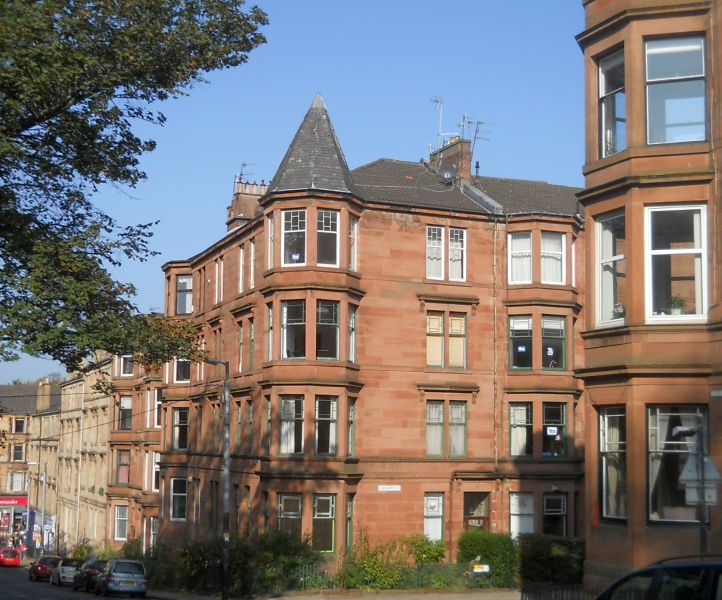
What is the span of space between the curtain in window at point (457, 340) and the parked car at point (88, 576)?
717 inches

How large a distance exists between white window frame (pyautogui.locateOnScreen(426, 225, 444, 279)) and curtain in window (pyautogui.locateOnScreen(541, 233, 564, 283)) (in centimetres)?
409

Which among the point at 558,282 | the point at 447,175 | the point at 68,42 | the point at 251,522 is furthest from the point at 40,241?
the point at 447,175

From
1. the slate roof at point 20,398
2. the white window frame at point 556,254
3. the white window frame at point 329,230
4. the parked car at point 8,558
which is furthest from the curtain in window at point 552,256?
the slate roof at point 20,398

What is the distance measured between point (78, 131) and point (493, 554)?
993 inches

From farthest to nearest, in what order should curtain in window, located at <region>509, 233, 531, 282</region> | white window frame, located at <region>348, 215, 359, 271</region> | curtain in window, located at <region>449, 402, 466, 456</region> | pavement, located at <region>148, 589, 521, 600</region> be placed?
1. curtain in window, located at <region>509, 233, 531, 282</region>
2. curtain in window, located at <region>449, 402, 466, 456</region>
3. white window frame, located at <region>348, 215, 359, 271</region>
4. pavement, located at <region>148, 589, 521, 600</region>

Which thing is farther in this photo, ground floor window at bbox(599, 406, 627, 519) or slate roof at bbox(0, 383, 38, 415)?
slate roof at bbox(0, 383, 38, 415)

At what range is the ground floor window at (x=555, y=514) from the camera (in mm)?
40469

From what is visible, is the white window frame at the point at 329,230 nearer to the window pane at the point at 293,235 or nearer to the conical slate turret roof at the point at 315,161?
the window pane at the point at 293,235

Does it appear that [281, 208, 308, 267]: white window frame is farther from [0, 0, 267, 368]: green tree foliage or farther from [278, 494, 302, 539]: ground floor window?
[0, 0, 267, 368]: green tree foliage

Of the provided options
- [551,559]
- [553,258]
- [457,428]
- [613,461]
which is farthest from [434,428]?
[613,461]

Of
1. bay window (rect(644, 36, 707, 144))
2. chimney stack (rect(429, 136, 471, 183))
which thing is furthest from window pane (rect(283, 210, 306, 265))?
bay window (rect(644, 36, 707, 144))

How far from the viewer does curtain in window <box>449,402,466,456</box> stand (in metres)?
39.9

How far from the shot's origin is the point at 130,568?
41000 millimetres

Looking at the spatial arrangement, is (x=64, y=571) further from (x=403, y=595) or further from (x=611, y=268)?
(x=611, y=268)
